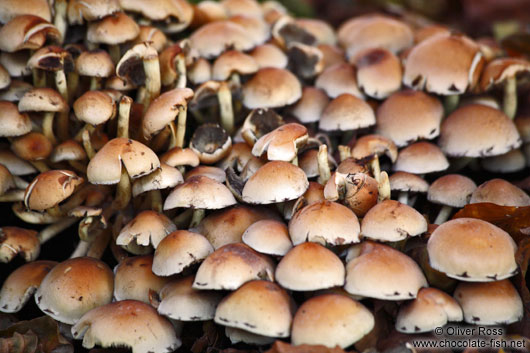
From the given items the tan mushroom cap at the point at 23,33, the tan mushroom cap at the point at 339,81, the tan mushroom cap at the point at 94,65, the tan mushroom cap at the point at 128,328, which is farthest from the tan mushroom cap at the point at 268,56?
the tan mushroom cap at the point at 128,328

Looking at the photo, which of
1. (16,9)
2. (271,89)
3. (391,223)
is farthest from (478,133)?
(16,9)

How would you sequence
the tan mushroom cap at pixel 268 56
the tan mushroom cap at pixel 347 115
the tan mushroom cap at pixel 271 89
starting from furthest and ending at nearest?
the tan mushroom cap at pixel 268 56
the tan mushroom cap at pixel 271 89
the tan mushroom cap at pixel 347 115

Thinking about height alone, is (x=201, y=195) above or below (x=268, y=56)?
below

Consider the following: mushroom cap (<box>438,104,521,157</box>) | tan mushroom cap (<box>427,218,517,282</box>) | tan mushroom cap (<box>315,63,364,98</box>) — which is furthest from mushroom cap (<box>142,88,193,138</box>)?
mushroom cap (<box>438,104,521,157</box>)

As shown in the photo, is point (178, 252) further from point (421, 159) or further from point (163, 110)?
point (421, 159)

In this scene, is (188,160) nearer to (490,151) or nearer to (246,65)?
(246,65)

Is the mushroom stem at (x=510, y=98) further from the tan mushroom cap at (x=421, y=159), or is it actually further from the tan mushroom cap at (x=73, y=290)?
the tan mushroom cap at (x=73, y=290)
